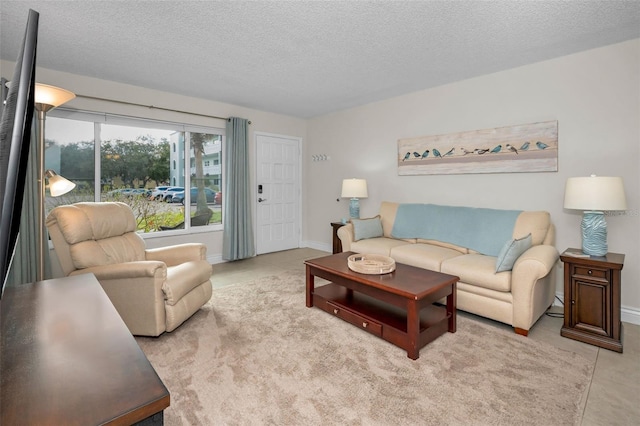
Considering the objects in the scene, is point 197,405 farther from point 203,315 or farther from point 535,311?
point 535,311

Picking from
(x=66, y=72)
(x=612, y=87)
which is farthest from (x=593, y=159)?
(x=66, y=72)

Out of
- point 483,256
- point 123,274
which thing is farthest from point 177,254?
point 483,256

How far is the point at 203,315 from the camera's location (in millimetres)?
2889

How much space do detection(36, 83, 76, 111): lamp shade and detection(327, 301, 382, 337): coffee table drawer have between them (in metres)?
2.60

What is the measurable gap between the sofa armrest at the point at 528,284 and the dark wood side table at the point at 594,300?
179 mm

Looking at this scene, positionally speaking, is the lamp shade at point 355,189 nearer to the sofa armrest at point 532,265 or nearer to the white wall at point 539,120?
the white wall at point 539,120

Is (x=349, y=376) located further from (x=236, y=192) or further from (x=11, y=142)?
(x=236, y=192)

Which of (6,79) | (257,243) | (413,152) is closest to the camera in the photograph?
(6,79)

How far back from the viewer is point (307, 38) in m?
2.75

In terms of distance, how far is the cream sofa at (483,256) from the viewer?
8.23 feet

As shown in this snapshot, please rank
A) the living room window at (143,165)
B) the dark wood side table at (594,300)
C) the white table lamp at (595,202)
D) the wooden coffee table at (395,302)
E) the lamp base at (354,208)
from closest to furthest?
the wooden coffee table at (395,302)
the dark wood side table at (594,300)
the white table lamp at (595,202)
the living room window at (143,165)
the lamp base at (354,208)

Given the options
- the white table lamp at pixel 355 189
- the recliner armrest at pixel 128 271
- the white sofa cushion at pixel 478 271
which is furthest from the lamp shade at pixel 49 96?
the white sofa cushion at pixel 478 271

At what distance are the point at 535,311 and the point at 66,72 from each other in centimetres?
507

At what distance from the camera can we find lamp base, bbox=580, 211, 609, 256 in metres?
2.55
